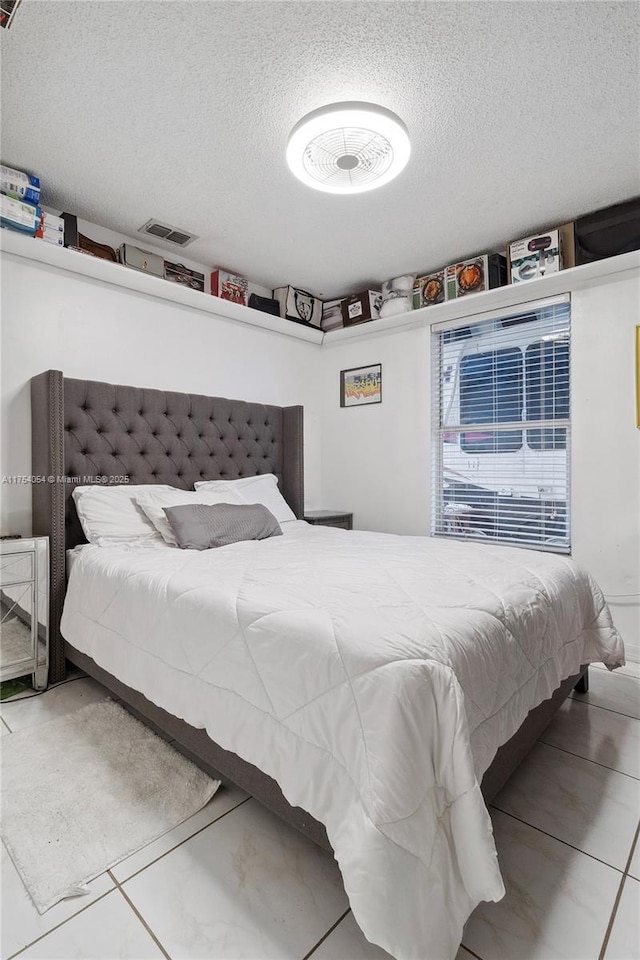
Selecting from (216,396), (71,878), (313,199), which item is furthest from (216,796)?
(313,199)

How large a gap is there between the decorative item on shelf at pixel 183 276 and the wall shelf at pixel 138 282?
13cm

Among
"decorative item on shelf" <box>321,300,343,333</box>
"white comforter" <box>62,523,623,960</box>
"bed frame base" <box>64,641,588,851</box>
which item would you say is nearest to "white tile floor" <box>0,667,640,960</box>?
"bed frame base" <box>64,641,588,851</box>

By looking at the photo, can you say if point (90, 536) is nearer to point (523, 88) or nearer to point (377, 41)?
point (377, 41)

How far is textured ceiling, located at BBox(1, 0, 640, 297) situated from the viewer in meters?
1.53

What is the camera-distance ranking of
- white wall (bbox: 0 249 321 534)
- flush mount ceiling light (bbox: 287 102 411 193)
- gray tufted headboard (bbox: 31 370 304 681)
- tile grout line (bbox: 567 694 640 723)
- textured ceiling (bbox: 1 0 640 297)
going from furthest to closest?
white wall (bbox: 0 249 321 534)
gray tufted headboard (bbox: 31 370 304 681)
tile grout line (bbox: 567 694 640 723)
flush mount ceiling light (bbox: 287 102 411 193)
textured ceiling (bbox: 1 0 640 297)

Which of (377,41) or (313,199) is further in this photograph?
(313,199)

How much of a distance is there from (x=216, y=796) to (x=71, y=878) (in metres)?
0.43

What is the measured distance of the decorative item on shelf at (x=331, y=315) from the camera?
386 centimetres

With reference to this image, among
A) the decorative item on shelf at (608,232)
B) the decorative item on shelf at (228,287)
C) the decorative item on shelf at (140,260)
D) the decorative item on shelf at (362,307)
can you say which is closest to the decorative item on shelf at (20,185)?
the decorative item on shelf at (140,260)

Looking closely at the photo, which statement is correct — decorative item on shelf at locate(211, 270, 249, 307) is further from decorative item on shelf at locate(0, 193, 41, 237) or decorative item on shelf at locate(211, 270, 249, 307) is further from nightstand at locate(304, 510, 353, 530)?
nightstand at locate(304, 510, 353, 530)

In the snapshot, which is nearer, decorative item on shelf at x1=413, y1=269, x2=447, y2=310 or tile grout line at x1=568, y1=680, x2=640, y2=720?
tile grout line at x1=568, y1=680, x2=640, y2=720

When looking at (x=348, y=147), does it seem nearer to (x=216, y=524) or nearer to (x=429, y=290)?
(x=429, y=290)

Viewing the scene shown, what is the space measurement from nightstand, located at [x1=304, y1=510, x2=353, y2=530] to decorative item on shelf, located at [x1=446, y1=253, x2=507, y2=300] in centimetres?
171

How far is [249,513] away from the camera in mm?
2652
